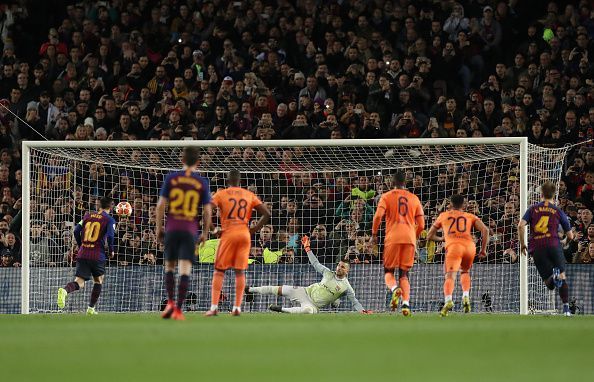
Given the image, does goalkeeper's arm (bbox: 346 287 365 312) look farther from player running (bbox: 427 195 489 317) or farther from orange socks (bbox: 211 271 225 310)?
orange socks (bbox: 211 271 225 310)

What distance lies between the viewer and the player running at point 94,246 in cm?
1692

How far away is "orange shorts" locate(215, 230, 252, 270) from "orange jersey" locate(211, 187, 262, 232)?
11 cm

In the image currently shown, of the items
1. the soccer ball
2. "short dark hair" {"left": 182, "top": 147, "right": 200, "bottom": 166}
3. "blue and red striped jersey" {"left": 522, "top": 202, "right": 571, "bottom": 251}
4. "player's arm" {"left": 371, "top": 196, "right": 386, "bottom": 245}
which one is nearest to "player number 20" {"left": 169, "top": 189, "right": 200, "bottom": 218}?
"short dark hair" {"left": 182, "top": 147, "right": 200, "bottom": 166}

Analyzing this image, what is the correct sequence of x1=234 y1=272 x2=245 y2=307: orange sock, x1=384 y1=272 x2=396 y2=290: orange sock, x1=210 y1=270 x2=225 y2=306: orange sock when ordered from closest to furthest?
x1=210 y1=270 x2=225 y2=306: orange sock
x1=234 y1=272 x2=245 y2=307: orange sock
x1=384 y1=272 x2=396 y2=290: orange sock

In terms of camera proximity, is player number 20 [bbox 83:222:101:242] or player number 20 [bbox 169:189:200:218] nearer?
player number 20 [bbox 169:189:200:218]

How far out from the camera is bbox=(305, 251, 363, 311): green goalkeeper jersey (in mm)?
18469

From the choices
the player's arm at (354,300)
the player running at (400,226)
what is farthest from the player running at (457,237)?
the player's arm at (354,300)

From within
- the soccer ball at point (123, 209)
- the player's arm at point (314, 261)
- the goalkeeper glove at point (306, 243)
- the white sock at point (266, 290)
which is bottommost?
the white sock at point (266, 290)

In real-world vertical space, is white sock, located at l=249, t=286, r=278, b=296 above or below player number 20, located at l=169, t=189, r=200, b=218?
below

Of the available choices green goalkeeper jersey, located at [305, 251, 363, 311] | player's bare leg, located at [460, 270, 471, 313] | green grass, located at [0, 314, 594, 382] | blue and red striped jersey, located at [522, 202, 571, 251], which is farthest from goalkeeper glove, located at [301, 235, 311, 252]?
green grass, located at [0, 314, 594, 382]

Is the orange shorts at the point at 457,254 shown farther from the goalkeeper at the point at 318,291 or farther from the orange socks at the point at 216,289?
the orange socks at the point at 216,289

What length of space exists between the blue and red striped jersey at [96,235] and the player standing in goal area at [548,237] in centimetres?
610

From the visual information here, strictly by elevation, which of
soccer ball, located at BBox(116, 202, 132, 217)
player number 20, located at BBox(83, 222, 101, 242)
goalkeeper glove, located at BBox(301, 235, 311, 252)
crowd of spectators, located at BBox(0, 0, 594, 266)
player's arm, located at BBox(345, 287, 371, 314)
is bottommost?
player's arm, located at BBox(345, 287, 371, 314)

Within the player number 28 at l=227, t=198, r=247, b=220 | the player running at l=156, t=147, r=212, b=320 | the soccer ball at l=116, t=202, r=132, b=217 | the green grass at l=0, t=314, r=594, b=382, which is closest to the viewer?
the green grass at l=0, t=314, r=594, b=382
